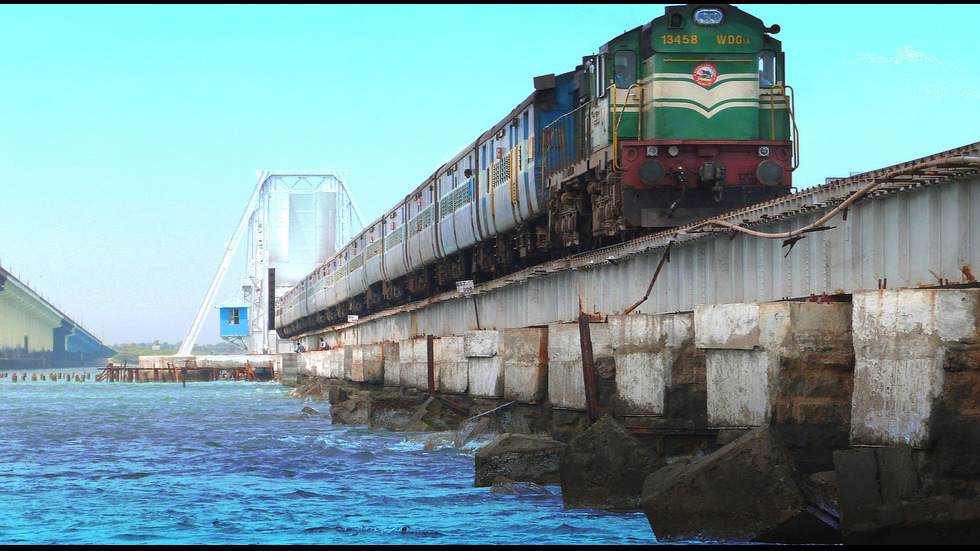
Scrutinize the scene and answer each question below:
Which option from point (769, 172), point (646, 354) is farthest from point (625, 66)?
point (646, 354)

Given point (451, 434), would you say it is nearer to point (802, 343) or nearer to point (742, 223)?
point (742, 223)

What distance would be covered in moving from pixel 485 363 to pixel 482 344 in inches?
14.8

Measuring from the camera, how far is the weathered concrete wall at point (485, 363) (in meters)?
20.8

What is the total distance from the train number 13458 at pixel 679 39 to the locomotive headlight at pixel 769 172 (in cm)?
243

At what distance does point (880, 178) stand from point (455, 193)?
20.8 meters

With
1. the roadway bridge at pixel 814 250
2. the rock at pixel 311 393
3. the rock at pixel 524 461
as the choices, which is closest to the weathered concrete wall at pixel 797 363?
the roadway bridge at pixel 814 250

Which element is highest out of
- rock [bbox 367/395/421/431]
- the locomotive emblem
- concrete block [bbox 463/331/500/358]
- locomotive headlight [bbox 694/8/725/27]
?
locomotive headlight [bbox 694/8/725/27]

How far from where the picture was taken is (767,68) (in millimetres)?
18797

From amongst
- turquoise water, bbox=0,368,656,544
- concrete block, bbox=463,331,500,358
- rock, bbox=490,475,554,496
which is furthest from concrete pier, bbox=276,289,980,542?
concrete block, bbox=463,331,500,358

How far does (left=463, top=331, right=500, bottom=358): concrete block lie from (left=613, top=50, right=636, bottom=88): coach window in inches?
208

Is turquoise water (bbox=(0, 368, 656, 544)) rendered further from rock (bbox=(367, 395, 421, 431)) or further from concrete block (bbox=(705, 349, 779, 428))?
concrete block (bbox=(705, 349, 779, 428))

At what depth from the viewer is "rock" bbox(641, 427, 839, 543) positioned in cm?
941

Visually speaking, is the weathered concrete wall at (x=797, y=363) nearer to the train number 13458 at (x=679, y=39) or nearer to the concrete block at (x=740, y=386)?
the concrete block at (x=740, y=386)

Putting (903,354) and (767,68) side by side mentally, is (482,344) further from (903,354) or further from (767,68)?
(903,354)
